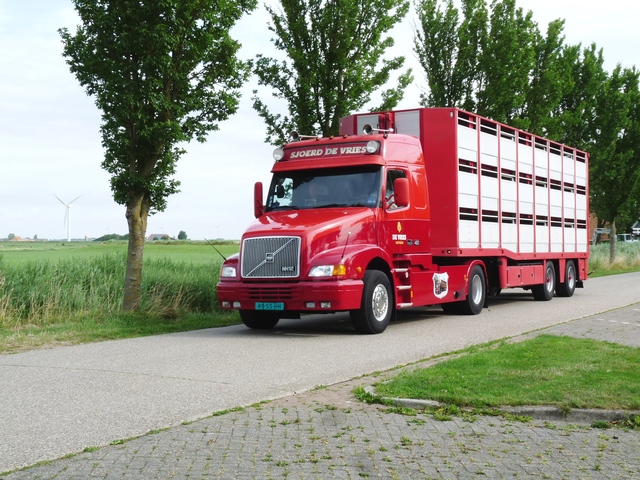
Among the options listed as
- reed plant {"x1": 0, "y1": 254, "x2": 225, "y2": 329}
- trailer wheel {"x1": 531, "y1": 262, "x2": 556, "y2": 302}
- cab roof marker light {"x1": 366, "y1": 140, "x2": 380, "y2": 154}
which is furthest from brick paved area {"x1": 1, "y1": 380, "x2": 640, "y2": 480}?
trailer wheel {"x1": 531, "y1": 262, "x2": 556, "y2": 302}

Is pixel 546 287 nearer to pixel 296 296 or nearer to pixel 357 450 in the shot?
pixel 296 296

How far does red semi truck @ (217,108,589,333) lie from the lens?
42.1 feet

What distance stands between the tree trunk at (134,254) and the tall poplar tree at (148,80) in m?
0.02

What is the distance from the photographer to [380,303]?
44.2 ft

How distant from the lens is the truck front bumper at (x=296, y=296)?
492 inches

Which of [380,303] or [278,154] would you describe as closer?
[380,303]

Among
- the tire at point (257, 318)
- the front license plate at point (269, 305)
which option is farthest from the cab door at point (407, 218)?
the tire at point (257, 318)

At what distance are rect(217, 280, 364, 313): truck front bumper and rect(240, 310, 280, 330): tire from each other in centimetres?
74

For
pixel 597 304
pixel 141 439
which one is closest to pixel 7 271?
pixel 141 439

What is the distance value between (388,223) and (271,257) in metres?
2.28

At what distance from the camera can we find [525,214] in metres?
19.4

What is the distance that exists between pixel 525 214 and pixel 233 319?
7.94 meters

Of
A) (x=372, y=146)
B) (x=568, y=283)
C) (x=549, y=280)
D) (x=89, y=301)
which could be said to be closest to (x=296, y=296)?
(x=372, y=146)

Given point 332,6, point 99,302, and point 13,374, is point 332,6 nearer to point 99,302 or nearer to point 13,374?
point 99,302
